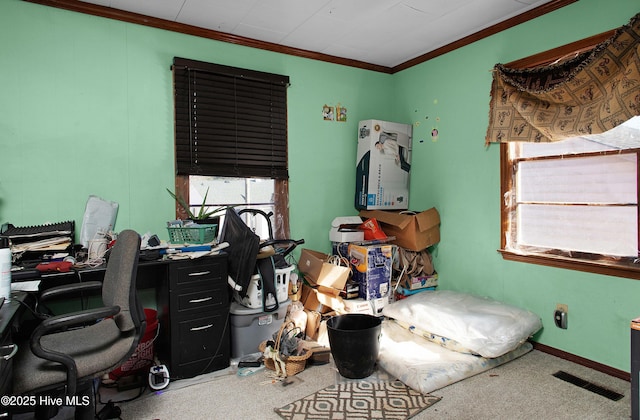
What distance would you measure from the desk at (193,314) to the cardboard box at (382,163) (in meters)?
1.79

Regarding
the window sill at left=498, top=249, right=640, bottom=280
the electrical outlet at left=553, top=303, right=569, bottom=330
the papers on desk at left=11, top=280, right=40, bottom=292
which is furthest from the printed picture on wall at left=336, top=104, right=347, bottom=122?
the papers on desk at left=11, top=280, right=40, bottom=292

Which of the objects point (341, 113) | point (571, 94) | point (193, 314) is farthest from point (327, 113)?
point (193, 314)

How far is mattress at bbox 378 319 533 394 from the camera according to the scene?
8.14 ft

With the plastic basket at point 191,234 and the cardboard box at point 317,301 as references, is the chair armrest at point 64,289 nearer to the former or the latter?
the plastic basket at point 191,234

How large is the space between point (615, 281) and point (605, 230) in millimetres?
358

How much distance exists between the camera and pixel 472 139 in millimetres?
3506

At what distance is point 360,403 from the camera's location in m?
2.31

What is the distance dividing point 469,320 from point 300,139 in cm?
222

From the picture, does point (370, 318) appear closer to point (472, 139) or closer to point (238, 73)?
point (472, 139)

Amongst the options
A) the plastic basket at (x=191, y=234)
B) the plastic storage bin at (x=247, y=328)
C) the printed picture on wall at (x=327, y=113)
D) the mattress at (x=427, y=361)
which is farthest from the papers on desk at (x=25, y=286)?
the printed picture on wall at (x=327, y=113)

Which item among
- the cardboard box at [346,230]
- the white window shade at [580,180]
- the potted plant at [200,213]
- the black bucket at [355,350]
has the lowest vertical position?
the black bucket at [355,350]

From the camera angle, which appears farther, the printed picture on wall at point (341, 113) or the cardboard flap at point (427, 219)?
the printed picture on wall at point (341, 113)

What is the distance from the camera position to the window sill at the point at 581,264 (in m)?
2.52

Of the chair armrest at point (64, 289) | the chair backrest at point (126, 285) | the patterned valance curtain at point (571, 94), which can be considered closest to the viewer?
the chair backrest at point (126, 285)
